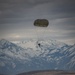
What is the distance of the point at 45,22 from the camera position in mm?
62562

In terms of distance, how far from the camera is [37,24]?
6241 cm

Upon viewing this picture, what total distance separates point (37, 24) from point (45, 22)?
7.63 feet
